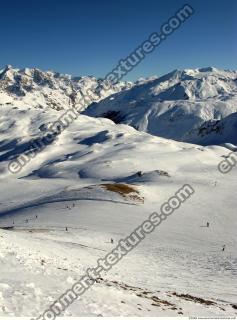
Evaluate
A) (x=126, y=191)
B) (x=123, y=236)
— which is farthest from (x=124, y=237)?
(x=126, y=191)

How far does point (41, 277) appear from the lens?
86.1ft

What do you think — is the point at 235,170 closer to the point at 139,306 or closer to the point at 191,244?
the point at 191,244

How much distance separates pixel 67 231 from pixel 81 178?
56.0 meters

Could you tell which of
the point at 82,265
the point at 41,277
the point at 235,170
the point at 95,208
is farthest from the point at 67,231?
the point at 235,170

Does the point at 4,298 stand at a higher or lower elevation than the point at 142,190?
lower

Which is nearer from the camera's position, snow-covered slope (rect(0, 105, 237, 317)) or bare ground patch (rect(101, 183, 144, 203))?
snow-covered slope (rect(0, 105, 237, 317))

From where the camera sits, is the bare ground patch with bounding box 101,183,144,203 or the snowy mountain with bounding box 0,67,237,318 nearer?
the snowy mountain with bounding box 0,67,237,318

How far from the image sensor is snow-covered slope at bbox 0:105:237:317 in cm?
2441

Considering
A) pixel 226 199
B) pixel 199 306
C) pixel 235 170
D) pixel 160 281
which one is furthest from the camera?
pixel 235 170

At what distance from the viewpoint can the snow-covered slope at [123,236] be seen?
24.4m

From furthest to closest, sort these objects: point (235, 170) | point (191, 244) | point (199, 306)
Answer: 1. point (235, 170)
2. point (191, 244)
3. point (199, 306)

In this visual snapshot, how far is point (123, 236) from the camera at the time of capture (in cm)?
5094

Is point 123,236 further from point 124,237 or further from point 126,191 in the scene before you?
point 126,191

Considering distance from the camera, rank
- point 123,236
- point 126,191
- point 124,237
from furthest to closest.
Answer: point 126,191, point 123,236, point 124,237
